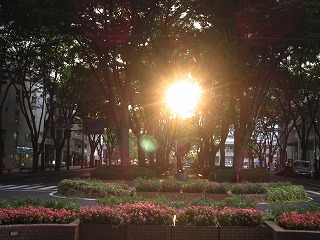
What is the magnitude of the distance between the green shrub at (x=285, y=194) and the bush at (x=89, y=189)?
613 cm

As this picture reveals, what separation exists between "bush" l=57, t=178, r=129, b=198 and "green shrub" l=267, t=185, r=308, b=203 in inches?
241

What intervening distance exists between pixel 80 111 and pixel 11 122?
12.5 meters

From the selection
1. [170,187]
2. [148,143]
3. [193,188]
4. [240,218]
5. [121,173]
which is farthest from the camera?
[148,143]

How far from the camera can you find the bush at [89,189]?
18531 mm

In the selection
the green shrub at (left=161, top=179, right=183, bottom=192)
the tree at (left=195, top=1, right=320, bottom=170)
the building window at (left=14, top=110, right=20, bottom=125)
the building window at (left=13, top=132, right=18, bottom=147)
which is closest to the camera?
the green shrub at (left=161, top=179, right=183, bottom=192)

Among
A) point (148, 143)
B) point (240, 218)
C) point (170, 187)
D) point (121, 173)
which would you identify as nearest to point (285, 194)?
point (170, 187)

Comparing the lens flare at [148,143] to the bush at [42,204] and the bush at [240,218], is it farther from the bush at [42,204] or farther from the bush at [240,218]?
the bush at [240,218]

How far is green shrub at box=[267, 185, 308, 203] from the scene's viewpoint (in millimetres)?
18344

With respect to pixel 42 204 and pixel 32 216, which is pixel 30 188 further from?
pixel 32 216

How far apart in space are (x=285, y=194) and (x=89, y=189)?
8448mm

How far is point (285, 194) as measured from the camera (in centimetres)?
1880

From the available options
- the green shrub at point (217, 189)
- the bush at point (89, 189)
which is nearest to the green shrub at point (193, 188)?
the green shrub at point (217, 189)

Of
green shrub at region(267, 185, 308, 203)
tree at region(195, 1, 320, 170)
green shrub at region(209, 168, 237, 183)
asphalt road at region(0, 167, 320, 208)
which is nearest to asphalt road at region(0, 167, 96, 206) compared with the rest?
asphalt road at region(0, 167, 320, 208)

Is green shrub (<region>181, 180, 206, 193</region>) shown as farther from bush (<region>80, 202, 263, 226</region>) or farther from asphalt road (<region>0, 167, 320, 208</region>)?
bush (<region>80, 202, 263, 226</region>)
